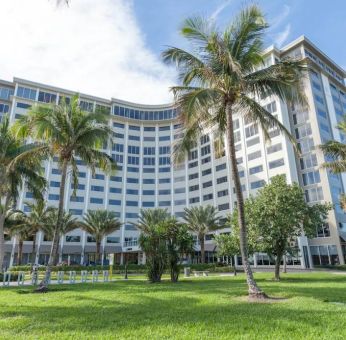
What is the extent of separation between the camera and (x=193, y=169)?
76.9 m

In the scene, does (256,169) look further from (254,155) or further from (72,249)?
(72,249)

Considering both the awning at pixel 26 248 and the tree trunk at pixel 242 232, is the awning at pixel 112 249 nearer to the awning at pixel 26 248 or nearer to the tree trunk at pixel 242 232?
the awning at pixel 26 248

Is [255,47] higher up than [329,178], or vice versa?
[329,178]

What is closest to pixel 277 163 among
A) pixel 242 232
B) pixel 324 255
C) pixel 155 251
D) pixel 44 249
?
pixel 324 255

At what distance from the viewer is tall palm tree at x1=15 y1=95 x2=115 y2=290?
18109mm

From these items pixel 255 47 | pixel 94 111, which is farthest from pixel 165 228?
pixel 255 47

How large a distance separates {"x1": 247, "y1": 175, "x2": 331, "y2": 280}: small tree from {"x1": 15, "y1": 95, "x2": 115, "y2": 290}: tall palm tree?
42.9 ft

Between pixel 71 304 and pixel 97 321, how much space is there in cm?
384

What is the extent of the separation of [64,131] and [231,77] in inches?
427

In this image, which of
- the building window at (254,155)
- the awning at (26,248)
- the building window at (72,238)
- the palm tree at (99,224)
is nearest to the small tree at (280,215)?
the palm tree at (99,224)

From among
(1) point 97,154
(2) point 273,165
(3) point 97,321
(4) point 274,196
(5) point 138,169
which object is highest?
(5) point 138,169

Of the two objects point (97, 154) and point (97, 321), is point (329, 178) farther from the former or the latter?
point (97, 321)

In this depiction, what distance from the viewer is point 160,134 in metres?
83.6

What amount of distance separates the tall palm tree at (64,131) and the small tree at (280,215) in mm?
13068
